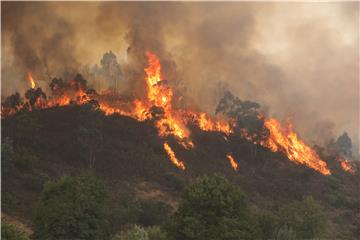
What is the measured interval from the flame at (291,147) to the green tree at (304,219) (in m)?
48.9

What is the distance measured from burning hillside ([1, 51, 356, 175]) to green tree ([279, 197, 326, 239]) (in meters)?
34.3

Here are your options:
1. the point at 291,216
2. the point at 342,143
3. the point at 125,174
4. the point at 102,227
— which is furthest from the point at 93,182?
the point at 342,143

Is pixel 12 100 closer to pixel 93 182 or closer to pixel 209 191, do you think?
pixel 93 182

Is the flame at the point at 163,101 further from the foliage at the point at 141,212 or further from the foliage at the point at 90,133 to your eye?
the foliage at the point at 141,212

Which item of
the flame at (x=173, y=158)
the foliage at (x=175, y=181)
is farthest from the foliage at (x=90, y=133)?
the flame at (x=173, y=158)

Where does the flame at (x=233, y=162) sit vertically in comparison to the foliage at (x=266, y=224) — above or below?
above

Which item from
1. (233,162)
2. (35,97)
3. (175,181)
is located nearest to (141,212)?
(175,181)

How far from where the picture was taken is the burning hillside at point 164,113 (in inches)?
3720

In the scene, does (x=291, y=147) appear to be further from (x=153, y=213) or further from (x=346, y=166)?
(x=153, y=213)

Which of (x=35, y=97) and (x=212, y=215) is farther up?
(x=35, y=97)

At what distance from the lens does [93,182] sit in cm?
4369

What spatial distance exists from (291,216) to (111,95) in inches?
2595

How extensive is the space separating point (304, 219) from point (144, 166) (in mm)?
33493

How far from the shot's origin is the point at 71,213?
39.4 metres
